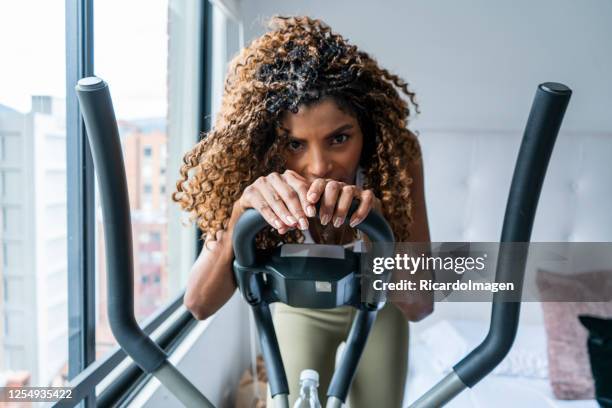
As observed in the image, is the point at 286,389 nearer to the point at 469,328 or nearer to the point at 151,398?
the point at 151,398

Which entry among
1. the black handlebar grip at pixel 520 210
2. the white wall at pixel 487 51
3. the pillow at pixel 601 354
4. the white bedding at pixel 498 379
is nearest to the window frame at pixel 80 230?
the black handlebar grip at pixel 520 210

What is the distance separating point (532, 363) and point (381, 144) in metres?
1.22

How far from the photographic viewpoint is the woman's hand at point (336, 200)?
1.54 feet

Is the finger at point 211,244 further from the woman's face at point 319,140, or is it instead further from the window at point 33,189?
the window at point 33,189

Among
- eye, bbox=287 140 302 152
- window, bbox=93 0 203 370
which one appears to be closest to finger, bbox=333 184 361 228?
eye, bbox=287 140 302 152

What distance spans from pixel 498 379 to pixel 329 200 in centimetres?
135

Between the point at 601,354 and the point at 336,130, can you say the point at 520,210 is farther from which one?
the point at 601,354

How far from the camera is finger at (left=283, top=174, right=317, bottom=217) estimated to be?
47 cm

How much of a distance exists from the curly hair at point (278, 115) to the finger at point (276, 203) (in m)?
0.17

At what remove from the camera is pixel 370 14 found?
1874mm

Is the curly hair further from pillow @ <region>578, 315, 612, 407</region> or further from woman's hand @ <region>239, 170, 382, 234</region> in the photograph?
pillow @ <region>578, 315, 612, 407</region>

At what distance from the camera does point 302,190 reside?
0.48 metres

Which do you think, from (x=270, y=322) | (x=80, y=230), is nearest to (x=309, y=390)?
(x=270, y=322)

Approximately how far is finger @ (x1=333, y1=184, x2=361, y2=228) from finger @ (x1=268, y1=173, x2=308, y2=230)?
36mm
